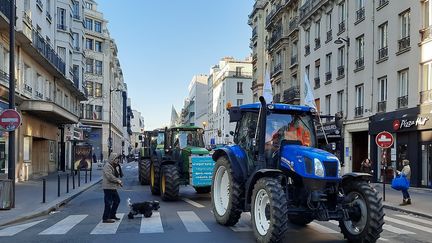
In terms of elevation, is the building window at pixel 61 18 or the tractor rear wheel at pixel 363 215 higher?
the building window at pixel 61 18

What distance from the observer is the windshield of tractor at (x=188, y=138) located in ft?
61.6

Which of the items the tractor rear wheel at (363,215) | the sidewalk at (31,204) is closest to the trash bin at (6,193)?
the sidewalk at (31,204)

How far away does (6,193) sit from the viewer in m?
14.0

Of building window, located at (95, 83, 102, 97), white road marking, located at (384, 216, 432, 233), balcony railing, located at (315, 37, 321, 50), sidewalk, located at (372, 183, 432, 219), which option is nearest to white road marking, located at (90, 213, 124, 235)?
white road marking, located at (384, 216, 432, 233)

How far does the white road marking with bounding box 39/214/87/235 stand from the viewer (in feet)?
34.5

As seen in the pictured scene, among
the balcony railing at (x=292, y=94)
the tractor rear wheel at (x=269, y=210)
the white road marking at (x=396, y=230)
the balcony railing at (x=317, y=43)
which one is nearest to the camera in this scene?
the tractor rear wheel at (x=269, y=210)

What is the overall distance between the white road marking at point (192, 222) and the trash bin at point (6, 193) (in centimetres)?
492

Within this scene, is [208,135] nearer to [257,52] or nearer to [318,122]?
[257,52]

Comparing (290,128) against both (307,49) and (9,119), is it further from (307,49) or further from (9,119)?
(307,49)

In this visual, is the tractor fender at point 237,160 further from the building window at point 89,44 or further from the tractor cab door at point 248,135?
the building window at point 89,44

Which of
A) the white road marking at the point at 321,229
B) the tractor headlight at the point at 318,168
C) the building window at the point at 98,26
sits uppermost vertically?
the building window at the point at 98,26

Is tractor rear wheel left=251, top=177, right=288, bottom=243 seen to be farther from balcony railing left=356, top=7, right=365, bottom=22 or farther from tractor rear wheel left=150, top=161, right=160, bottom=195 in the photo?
balcony railing left=356, top=7, right=365, bottom=22

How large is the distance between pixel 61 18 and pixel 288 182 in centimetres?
3428

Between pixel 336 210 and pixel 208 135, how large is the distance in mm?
89214
